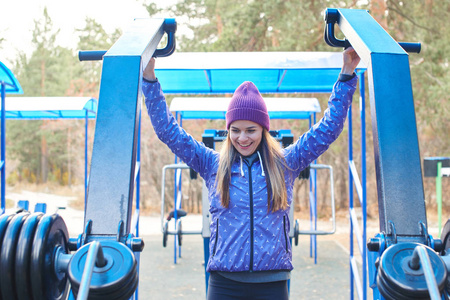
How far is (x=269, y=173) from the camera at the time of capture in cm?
204

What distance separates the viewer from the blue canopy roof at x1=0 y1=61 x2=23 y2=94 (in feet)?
15.6

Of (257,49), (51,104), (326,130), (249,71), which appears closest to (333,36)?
(326,130)

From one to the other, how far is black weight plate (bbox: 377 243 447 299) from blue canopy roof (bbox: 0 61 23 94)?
4.37 meters

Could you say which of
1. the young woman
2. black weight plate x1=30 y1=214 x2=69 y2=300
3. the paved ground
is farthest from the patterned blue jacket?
the paved ground

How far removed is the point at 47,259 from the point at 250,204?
0.87m

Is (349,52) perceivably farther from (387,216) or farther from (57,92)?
(57,92)

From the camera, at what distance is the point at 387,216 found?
1404 mm

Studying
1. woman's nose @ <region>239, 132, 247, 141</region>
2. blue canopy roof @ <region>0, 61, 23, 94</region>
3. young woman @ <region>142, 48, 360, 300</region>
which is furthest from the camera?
blue canopy roof @ <region>0, 61, 23, 94</region>

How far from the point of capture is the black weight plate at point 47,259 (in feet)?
4.50

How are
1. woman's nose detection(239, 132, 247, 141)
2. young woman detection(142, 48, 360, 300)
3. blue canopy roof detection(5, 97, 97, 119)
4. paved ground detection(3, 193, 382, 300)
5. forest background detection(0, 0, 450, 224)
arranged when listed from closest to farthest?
young woman detection(142, 48, 360, 300) → woman's nose detection(239, 132, 247, 141) → paved ground detection(3, 193, 382, 300) → blue canopy roof detection(5, 97, 97, 119) → forest background detection(0, 0, 450, 224)

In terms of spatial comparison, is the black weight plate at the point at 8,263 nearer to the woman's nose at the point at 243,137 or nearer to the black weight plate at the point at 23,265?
the black weight plate at the point at 23,265

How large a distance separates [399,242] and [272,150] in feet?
2.81

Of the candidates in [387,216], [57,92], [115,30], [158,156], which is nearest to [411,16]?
[158,156]

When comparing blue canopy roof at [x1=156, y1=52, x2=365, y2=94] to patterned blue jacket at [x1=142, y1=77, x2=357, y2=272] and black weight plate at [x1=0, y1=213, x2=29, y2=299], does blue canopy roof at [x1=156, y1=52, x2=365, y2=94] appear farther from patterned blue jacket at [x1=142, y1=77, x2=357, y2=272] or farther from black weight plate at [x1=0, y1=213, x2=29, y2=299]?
black weight plate at [x1=0, y1=213, x2=29, y2=299]
